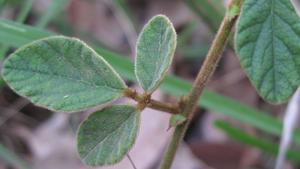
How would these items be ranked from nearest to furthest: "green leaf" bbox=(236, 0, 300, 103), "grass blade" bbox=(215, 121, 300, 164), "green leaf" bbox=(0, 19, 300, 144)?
"green leaf" bbox=(236, 0, 300, 103) → "green leaf" bbox=(0, 19, 300, 144) → "grass blade" bbox=(215, 121, 300, 164)

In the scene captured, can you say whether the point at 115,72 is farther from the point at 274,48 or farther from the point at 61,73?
the point at 274,48

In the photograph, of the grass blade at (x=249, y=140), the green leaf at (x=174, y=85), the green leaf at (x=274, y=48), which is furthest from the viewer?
the grass blade at (x=249, y=140)

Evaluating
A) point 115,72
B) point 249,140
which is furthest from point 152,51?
point 249,140

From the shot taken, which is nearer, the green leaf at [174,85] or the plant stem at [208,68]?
the plant stem at [208,68]

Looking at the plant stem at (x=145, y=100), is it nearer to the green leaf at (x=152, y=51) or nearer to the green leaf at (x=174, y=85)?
the green leaf at (x=152, y=51)

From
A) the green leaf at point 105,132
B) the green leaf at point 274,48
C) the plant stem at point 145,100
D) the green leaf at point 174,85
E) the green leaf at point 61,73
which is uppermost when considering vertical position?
the green leaf at point 274,48

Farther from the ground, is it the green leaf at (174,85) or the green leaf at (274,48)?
the green leaf at (274,48)

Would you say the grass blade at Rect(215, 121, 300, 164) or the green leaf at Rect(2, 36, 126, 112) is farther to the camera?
the grass blade at Rect(215, 121, 300, 164)

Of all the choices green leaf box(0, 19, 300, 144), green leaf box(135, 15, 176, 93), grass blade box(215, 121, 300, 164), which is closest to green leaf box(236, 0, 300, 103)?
green leaf box(135, 15, 176, 93)

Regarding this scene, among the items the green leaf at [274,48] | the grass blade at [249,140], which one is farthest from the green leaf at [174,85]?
the green leaf at [274,48]

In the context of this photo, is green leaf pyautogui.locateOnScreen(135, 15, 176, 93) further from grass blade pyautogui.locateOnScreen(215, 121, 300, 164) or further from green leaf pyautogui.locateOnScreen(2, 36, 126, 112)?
grass blade pyautogui.locateOnScreen(215, 121, 300, 164)
